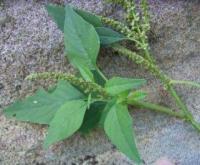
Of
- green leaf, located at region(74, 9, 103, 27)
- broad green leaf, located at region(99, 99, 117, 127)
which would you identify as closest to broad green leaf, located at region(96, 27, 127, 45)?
green leaf, located at region(74, 9, 103, 27)

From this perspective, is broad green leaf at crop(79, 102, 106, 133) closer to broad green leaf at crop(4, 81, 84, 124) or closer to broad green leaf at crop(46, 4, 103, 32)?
broad green leaf at crop(4, 81, 84, 124)

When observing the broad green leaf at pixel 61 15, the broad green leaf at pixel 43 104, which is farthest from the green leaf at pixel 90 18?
the broad green leaf at pixel 43 104

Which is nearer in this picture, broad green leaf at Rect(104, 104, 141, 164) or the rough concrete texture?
broad green leaf at Rect(104, 104, 141, 164)

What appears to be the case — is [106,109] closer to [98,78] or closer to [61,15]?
[98,78]

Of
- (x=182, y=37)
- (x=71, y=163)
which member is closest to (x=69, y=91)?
(x=71, y=163)

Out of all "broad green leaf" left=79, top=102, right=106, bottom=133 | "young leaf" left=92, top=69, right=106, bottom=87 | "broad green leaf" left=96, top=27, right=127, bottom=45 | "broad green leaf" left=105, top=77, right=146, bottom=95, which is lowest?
"broad green leaf" left=79, top=102, right=106, bottom=133

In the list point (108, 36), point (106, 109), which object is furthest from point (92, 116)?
point (108, 36)
